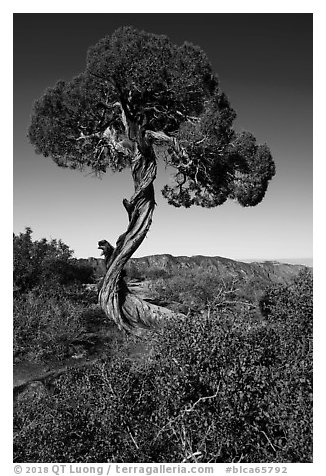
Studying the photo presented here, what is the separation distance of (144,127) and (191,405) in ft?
17.3

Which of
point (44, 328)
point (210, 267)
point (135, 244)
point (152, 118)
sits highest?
point (152, 118)

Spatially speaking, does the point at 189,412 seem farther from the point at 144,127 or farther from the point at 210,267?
the point at 210,267

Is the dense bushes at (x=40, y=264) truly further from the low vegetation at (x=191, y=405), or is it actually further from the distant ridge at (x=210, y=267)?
the low vegetation at (x=191, y=405)

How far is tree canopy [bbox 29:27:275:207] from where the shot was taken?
6973 mm

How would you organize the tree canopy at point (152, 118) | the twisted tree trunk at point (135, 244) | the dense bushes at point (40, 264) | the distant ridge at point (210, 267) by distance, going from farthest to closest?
1. the distant ridge at point (210, 267)
2. the dense bushes at point (40, 264)
3. the twisted tree trunk at point (135, 244)
4. the tree canopy at point (152, 118)

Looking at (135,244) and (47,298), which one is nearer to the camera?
(47,298)

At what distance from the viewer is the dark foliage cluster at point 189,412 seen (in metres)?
3.75

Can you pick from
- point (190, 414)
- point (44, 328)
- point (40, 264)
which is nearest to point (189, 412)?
point (190, 414)

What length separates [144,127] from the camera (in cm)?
796

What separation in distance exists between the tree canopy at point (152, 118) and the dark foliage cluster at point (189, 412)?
3.83 meters

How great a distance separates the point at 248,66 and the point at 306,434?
476 cm

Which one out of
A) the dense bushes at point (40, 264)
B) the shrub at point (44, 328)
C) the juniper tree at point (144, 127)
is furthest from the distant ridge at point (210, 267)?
the shrub at point (44, 328)

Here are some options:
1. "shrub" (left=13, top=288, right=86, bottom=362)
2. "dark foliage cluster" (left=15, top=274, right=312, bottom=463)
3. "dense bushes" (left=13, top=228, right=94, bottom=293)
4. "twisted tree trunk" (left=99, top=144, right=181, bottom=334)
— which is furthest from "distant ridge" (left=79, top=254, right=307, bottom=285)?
"dark foliage cluster" (left=15, top=274, right=312, bottom=463)
